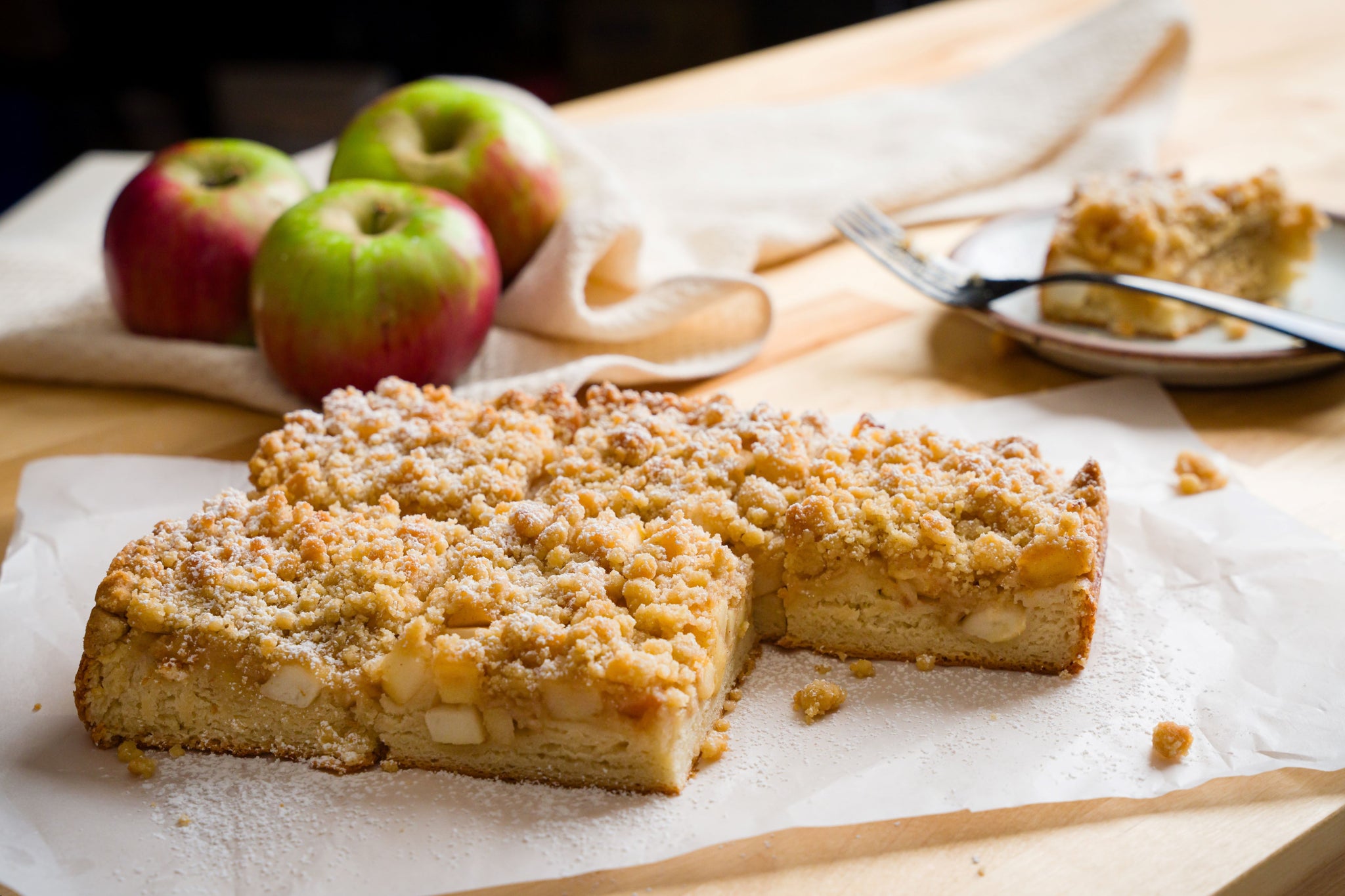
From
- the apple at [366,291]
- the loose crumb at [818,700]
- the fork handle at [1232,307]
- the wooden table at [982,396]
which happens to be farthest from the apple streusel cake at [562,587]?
the fork handle at [1232,307]

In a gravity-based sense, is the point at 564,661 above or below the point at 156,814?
above

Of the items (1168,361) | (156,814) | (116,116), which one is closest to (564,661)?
(156,814)

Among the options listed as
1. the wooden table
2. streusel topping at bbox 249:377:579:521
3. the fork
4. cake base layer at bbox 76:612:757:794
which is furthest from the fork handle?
cake base layer at bbox 76:612:757:794

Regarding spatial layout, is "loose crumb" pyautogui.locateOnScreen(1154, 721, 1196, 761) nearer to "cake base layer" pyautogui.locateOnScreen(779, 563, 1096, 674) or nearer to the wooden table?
the wooden table

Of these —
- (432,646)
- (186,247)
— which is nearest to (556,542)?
(432,646)

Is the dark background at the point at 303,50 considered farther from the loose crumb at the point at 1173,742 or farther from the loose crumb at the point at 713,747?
the loose crumb at the point at 1173,742

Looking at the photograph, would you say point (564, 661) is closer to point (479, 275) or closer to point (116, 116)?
point (479, 275)

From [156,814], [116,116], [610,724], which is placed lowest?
[116,116]
